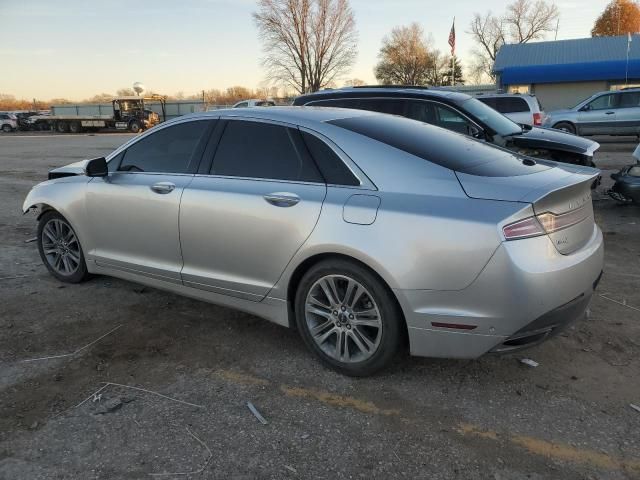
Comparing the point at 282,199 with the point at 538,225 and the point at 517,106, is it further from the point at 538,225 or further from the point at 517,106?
the point at 517,106

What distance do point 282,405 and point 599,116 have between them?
A: 1785 centimetres

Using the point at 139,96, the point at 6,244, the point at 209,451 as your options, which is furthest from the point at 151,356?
the point at 139,96

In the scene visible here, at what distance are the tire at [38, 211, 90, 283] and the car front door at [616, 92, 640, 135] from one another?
17.4 metres

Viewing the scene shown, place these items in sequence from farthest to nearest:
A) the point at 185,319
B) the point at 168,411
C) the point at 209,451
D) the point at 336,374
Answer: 1. the point at 185,319
2. the point at 336,374
3. the point at 168,411
4. the point at 209,451

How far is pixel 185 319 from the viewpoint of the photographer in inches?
172

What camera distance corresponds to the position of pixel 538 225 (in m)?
2.89

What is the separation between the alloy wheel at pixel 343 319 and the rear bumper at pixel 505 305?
258mm

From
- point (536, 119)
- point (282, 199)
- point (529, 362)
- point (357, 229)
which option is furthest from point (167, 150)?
point (536, 119)

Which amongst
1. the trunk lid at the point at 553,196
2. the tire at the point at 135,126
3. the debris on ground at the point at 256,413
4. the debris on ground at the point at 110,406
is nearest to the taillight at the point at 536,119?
the trunk lid at the point at 553,196

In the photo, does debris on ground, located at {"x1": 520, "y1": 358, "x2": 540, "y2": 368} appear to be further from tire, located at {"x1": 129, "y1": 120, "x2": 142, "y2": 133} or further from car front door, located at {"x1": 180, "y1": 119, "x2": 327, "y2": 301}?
tire, located at {"x1": 129, "y1": 120, "x2": 142, "y2": 133}

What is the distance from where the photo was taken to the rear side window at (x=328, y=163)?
3.33 m

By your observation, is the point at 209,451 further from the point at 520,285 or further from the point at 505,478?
the point at 520,285

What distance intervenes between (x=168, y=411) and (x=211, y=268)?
1117mm

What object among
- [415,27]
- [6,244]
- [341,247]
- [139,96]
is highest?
[415,27]
